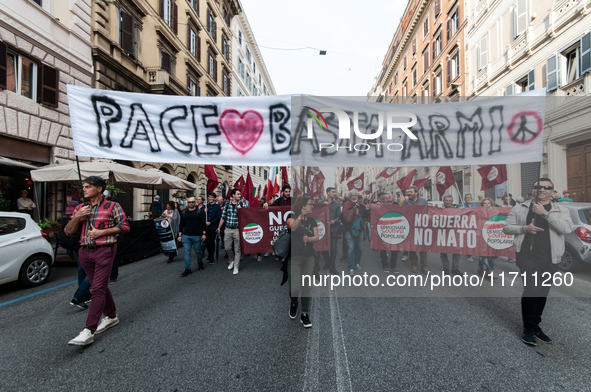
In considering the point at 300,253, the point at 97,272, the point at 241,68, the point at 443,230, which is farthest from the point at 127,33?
the point at 241,68

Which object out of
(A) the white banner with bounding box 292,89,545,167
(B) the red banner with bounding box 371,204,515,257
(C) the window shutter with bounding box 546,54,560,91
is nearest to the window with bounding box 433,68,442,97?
(C) the window shutter with bounding box 546,54,560,91

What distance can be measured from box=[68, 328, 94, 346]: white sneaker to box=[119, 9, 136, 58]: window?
1530 centimetres

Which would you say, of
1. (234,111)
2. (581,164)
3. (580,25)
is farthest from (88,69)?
(581,164)

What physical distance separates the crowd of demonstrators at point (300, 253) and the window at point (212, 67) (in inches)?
986

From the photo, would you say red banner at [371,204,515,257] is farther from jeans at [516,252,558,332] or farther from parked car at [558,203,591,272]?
jeans at [516,252,558,332]

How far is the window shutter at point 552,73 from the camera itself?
1307 centimetres

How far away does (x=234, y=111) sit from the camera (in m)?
4.04

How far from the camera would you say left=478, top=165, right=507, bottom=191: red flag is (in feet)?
27.1

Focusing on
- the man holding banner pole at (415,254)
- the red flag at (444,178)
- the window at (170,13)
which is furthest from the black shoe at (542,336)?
the window at (170,13)

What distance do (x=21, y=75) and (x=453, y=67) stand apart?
25478 mm

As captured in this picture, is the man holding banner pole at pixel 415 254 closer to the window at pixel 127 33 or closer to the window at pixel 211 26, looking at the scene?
the window at pixel 127 33

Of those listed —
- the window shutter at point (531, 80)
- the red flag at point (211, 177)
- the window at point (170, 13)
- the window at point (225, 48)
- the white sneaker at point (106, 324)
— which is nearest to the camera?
the white sneaker at point (106, 324)

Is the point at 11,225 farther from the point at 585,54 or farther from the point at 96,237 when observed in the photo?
the point at 585,54

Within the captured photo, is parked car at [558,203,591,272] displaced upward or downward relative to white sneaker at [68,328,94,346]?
upward
